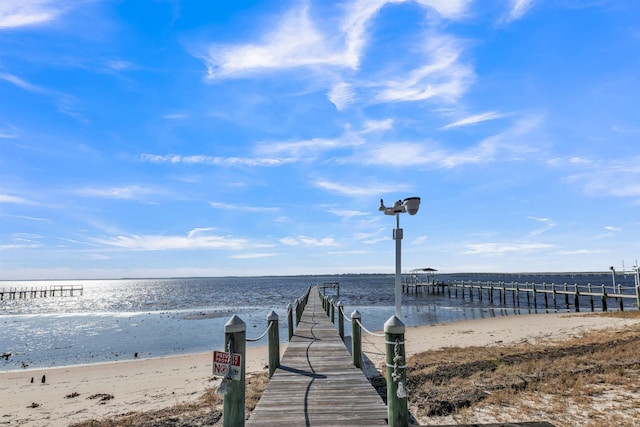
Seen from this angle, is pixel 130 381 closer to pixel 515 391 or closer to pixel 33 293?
pixel 515 391

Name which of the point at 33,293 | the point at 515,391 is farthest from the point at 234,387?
the point at 33,293

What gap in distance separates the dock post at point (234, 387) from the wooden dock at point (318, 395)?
2.39 ft

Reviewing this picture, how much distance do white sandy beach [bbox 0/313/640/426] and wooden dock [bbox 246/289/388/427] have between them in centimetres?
325

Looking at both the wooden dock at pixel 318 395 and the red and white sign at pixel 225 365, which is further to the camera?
the wooden dock at pixel 318 395

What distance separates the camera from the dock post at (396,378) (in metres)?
4.05

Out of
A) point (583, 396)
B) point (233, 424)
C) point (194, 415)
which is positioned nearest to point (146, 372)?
point (194, 415)

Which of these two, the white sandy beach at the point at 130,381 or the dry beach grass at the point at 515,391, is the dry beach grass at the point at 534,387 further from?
the white sandy beach at the point at 130,381

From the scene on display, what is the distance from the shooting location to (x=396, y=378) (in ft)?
13.5

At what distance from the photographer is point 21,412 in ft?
31.6

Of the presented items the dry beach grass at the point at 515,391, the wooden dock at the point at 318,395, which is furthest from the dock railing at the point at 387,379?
the dry beach grass at the point at 515,391

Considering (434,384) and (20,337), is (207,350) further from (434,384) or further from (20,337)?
(20,337)

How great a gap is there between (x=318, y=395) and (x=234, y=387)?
2309 mm

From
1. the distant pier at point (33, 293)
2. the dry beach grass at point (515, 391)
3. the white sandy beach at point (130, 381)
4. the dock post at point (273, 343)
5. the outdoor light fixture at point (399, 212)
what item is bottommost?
the distant pier at point (33, 293)

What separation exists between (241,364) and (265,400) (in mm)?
2020
